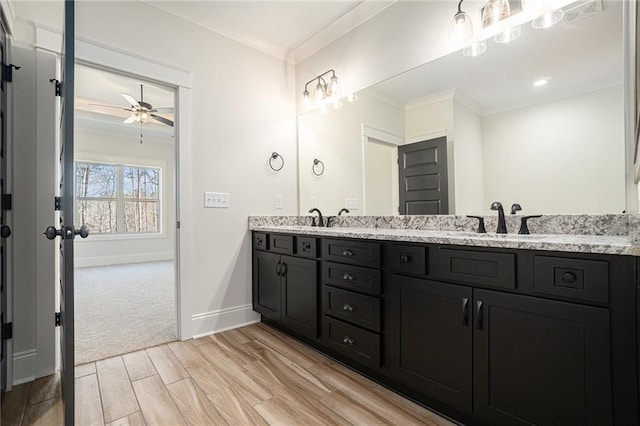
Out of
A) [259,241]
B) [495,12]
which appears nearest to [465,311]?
[495,12]

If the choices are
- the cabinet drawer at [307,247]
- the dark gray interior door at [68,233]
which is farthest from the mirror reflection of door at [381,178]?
the dark gray interior door at [68,233]

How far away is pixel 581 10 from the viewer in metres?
1.49

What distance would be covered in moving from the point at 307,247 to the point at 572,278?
1482 millimetres

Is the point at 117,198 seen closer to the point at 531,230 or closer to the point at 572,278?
the point at 531,230

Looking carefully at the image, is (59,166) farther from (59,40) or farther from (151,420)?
(151,420)

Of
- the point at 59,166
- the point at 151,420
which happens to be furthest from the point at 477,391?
the point at 59,166

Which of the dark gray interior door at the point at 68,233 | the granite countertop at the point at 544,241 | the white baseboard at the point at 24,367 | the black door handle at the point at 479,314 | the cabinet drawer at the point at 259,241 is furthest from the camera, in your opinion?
the cabinet drawer at the point at 259,241

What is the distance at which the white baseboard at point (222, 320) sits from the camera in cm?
247

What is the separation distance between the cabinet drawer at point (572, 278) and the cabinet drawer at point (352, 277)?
763 mm

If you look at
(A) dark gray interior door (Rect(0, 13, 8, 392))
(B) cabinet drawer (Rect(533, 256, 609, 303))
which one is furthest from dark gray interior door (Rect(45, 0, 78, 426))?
(B) cabinet drawer (Rect(533, 256, 609, 303))

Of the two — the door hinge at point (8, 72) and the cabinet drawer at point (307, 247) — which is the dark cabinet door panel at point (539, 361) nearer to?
the cabinet drawer at point (307, 247)

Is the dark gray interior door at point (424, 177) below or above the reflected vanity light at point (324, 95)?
below

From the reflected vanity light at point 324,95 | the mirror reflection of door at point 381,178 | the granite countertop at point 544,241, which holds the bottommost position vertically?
the granite countertop at point 544,241

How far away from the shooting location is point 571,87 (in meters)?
1.55
